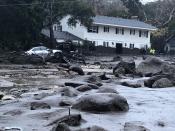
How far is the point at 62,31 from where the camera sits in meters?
70.9

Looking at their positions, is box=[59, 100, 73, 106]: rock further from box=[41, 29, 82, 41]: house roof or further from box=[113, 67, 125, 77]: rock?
box=[41, 29, 82, 41]: house roof

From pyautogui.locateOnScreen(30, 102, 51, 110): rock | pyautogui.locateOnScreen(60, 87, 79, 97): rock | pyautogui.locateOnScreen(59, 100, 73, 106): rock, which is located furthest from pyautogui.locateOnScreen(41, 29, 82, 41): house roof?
pyautogui.locateOnScreen(30, 102, 51, 110): rock

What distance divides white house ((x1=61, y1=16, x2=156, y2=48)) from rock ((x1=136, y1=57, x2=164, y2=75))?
1497 inches

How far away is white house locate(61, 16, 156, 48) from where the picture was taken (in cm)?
6781

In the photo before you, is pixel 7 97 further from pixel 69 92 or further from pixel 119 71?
pixel 119 71

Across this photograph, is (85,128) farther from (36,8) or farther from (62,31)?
(62,31)

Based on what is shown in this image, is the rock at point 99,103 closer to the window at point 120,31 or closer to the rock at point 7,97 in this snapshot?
the rock at point 7,97

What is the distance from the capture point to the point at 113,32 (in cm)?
7194

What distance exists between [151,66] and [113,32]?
1806 inches

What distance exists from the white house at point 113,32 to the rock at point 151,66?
38019mm

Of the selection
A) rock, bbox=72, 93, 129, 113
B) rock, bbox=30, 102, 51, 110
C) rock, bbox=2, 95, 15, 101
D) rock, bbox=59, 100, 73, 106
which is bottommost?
rock, bbox=2, 95, 15, 101

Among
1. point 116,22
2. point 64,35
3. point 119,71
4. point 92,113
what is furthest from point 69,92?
point 116,22

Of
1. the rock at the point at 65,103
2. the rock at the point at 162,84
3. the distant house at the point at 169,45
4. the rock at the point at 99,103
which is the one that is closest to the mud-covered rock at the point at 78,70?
the rock at the point at 162,84

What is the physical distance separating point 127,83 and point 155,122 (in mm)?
9112
